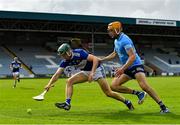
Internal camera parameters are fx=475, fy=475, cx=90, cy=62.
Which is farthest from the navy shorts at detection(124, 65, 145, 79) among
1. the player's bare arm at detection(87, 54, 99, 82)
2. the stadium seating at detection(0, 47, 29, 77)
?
the stadium seating at detection(0, 47, 29, 77)

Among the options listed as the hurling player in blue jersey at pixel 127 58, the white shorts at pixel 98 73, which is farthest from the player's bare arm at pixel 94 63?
the hurling player in blue jersey at pixel 127 58

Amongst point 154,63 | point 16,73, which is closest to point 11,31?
point 154,63

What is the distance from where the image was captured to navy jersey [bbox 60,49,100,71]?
12216 millimetres

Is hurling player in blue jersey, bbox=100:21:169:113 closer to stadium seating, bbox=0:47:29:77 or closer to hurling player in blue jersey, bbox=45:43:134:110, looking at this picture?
hurling player in blue jersey, bbox=45:43:134:110

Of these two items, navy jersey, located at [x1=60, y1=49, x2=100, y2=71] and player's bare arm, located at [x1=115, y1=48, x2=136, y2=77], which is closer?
player's bare arm, located at [x1=115, y1=48, x2=136, y2=77]

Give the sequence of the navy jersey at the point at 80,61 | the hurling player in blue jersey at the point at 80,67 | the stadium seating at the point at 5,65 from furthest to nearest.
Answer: the stadium seating at the point at 5,65 → the navy jersey at the point at 80,61 → the hurling player in blue jersey at the point at 80,67

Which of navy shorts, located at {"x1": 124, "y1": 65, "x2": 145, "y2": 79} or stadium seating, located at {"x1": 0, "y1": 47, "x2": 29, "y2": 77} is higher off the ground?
stadium seating, located at {"x1": 0, "y1": 47, "x2": 29, "y2": 77}

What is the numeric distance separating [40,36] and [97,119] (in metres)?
57.8

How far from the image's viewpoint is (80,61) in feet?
40.3

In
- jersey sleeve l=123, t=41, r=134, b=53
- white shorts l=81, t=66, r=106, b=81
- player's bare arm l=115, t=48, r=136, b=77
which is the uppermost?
jersey sleeve l=123, t=41, r=134, b=53

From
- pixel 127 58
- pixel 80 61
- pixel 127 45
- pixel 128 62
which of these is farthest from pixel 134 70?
pixel 80 61

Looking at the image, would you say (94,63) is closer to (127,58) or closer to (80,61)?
(80,61)

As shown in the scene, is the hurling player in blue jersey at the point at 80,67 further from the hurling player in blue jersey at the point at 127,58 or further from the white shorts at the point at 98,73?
the hurling player in blue jersey at the point at 127,58

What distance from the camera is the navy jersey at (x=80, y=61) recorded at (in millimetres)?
12216
